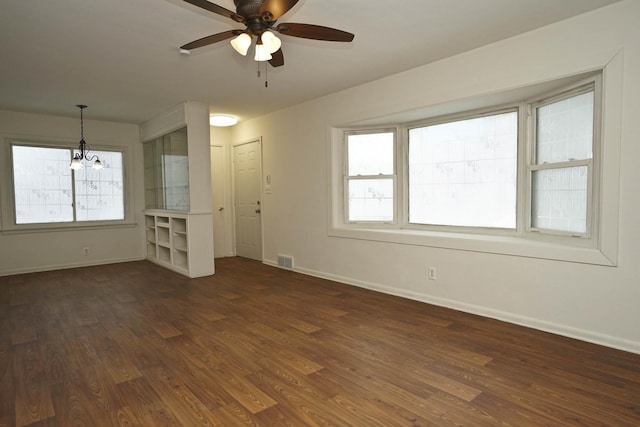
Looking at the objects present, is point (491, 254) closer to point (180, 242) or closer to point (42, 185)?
point (180, 242)

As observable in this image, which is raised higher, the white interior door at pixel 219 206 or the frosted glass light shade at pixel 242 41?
the frosted glass light shade at pixel 242 41

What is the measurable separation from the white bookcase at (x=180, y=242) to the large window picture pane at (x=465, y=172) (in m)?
3.06

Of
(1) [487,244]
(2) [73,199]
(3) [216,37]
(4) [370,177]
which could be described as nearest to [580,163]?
(1) [487,244]

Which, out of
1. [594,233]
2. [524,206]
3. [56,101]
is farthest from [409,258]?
[56,101]

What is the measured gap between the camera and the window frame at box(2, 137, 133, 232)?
18.2ft

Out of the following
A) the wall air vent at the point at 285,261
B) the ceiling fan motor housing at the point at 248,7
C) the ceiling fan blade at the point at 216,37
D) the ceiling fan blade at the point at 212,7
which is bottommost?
the wall air vent at the point at 285,261

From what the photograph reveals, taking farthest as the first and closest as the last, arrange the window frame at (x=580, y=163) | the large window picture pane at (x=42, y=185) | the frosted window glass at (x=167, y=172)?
the large window picture pane at (x=42, y=185) → the frosted window glass at (x=167, y=172) → the window frame at (x=580, y=163)

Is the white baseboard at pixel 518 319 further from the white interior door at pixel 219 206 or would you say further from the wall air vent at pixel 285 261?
the white interior door at pixel 219 206

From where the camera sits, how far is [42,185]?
5875 millimetres

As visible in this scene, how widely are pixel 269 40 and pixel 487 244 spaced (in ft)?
8.70

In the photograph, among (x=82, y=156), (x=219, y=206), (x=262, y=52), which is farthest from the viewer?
(x=219, y=206)

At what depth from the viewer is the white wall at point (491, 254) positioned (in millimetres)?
2615

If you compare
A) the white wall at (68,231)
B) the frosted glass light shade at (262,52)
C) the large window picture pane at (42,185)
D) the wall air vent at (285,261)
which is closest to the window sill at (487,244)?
the wall air vent at (285,261)

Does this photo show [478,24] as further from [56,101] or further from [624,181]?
[56,101]
